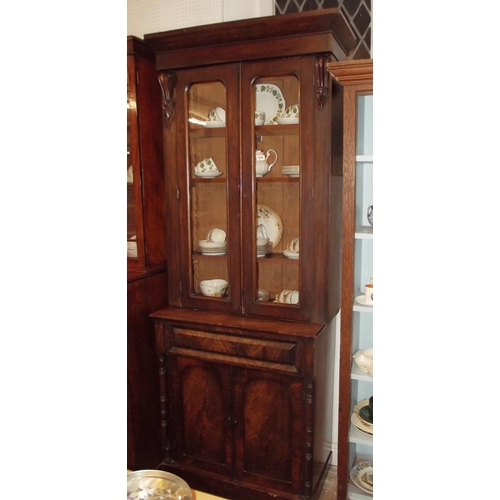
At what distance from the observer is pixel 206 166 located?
6.19 feet

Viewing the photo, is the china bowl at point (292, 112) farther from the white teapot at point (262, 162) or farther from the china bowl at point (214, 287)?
the china bowl at point (214, 287)

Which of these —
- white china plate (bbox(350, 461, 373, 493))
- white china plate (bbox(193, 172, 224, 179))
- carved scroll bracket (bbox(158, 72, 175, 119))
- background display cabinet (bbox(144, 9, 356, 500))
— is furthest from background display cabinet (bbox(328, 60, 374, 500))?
carved scroll bracket (bbox(158, 72, 175, 119))

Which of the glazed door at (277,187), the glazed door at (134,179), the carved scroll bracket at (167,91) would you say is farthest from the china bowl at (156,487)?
the carved scroll bracket at (167,91)

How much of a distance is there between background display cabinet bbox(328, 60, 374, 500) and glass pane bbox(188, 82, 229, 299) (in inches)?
20.9

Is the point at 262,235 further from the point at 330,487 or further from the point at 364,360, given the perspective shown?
the point at 330,487

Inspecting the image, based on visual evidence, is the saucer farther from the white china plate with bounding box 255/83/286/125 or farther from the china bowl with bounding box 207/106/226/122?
the china bowl with bounding box 207/106/226/122

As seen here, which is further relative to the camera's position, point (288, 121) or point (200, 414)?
point (200, 414)

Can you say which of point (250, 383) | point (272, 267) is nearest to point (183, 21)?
point (272, 267)

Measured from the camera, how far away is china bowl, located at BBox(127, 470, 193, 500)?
0.80 m

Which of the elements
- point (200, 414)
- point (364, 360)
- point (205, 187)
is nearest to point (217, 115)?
point (205, 187)

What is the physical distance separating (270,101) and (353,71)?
400mm
